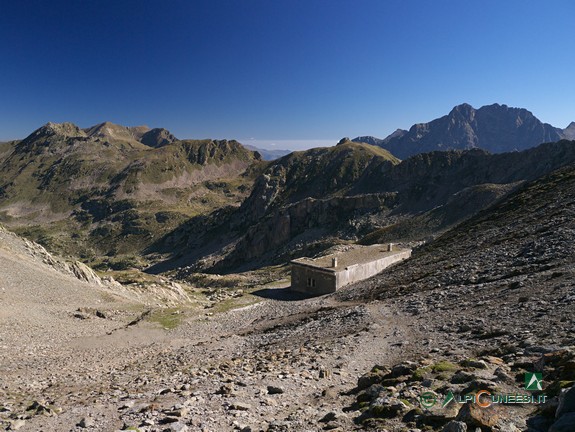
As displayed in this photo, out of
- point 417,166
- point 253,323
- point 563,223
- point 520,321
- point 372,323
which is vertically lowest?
point 253,323

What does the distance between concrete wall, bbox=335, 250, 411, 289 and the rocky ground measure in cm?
462

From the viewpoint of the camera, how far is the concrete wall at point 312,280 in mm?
47131

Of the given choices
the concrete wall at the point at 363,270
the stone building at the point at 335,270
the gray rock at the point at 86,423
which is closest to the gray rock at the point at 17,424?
the gray rock at the point at 86,423

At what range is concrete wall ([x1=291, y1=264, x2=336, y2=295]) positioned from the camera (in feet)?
155

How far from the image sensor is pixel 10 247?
45156mm

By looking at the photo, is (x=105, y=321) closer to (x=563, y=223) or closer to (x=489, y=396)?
(x=489, y=396)

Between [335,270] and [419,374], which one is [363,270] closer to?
[335,270]

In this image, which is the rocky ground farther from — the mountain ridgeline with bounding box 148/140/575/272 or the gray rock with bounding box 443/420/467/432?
the mountain ridgeline with bounding box 148/140/575/272

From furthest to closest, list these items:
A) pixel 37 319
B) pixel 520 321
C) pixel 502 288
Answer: pixel 37 319
pixel 502 288
pixel 520 321

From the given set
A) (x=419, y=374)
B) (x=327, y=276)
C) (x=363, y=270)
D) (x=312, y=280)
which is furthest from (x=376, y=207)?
(x=419, y=374)

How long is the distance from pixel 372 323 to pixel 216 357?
998cm

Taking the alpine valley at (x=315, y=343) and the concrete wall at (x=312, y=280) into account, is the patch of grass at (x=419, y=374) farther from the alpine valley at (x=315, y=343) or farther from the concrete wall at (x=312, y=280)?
the concrete wall at (x=312, y=280)

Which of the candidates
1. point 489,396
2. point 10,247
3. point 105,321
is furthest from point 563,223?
point 10,247

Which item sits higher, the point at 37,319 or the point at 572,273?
the point at 572,273
